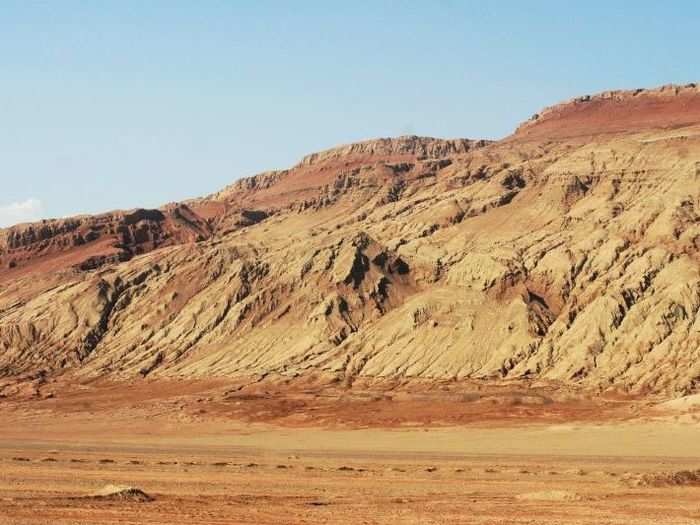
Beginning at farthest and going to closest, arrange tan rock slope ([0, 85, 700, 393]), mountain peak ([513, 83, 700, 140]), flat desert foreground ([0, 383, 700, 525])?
mountain peak ([513, 83, 700, 140]) < tan rock slope ([0, 85, 700, 393]) < flat desert foreground ([0, 383, 700, 525])

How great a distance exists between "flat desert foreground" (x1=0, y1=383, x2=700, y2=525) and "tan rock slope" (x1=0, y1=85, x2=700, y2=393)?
7.91 meters

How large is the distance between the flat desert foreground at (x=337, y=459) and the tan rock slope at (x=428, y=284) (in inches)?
311

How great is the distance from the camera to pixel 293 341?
103 metres

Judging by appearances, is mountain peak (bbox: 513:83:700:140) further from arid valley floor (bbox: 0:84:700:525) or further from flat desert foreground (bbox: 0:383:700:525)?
flat desert foreground (bbox: 0:383:700:525)

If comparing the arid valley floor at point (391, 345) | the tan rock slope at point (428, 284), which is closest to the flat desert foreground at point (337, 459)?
the arid valley floor at point (391, 345)

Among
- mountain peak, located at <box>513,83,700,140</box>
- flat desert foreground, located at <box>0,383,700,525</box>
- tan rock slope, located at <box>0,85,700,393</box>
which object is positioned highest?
mountain peak, located at <box>513,83,700,140</box>

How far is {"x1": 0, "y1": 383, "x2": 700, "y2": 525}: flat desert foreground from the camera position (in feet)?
114

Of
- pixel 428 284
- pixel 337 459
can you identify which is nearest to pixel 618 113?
pixel 428 284

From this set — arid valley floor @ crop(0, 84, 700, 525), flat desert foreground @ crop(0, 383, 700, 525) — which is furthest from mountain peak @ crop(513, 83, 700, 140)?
flat desert foreground @ crop(0, 383, 700, 525)

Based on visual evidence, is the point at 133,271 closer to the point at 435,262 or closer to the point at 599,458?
the point at 435,262

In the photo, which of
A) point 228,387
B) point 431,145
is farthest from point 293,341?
point 431,145

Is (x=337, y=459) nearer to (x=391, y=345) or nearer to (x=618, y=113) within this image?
(x=391, y=345)

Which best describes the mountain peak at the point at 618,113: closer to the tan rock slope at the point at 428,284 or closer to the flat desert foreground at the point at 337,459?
the tan rock slope at the point at 428,284

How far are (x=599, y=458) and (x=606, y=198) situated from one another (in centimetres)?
5294
